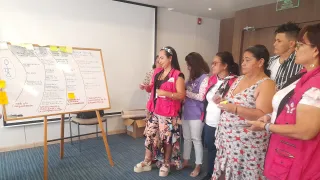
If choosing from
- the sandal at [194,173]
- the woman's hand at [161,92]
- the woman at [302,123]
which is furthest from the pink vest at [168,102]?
the woman at [302,123]

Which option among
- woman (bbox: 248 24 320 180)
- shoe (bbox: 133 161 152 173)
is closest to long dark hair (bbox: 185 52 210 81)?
shoe (bbox: 133 161 152 173)

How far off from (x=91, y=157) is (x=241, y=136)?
7.04 ft

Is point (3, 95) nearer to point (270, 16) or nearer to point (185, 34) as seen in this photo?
point (185, 34)

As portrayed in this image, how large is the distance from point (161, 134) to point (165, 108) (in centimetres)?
29

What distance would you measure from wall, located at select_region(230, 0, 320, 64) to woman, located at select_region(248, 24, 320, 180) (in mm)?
2170

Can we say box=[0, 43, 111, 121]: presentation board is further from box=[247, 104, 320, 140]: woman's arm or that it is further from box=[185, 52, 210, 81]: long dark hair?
box=[247, 104, 320, 140]: woman's arm

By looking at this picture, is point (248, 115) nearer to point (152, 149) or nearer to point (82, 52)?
point (152, 149)

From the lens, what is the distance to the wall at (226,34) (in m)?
4.67

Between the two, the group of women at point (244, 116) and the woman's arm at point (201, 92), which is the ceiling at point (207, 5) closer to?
the group of women at point (244, 116)

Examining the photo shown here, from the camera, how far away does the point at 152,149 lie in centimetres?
249

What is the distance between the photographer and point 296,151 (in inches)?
39.5

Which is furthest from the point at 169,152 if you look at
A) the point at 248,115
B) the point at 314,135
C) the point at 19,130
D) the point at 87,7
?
the point at 87,7

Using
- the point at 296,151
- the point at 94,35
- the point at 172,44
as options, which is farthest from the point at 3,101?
the point at 172,44

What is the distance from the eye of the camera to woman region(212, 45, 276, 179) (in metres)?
1.33
